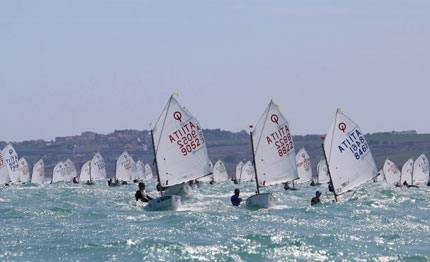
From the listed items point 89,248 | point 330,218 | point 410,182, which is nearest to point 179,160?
point 330,218

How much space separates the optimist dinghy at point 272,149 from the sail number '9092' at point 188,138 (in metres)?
2.92

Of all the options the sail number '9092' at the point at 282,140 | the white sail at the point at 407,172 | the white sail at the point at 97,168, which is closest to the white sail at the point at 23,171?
the white sail at the point at 97,168

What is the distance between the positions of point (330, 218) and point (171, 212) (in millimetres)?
7388

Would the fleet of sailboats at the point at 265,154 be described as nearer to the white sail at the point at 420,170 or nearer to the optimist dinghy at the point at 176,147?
the optimist dinghy at the point at 176,147

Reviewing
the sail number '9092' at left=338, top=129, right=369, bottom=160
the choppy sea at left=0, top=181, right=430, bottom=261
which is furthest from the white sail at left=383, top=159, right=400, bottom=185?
the choppy sea at left=0, top=181, right=430, bottom=261

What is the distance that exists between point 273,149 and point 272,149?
0.07 meters

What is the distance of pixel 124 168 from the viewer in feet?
342

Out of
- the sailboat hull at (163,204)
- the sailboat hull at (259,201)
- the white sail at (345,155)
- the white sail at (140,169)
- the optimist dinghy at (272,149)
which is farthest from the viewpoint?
the white sail at (140,169)

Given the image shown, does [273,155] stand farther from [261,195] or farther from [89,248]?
[89,248]

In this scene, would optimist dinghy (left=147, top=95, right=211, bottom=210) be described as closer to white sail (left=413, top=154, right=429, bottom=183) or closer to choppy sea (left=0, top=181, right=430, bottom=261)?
choppy sea (left=0, top=181, right=430, bottom=261)

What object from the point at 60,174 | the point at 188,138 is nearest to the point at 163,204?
the point at 188,138

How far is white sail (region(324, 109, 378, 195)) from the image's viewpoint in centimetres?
4084

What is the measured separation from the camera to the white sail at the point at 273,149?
40.1 metres

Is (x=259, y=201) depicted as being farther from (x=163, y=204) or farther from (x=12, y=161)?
(x=12, y=161)
